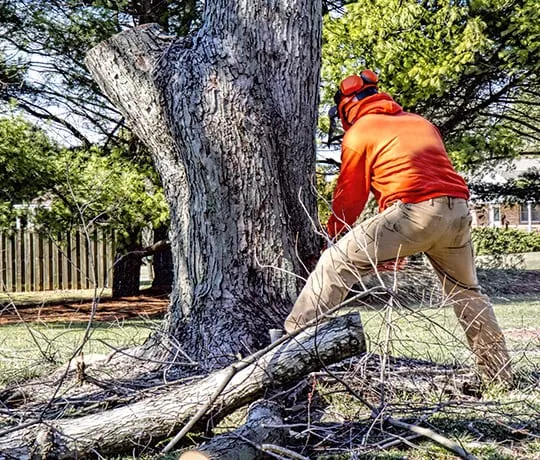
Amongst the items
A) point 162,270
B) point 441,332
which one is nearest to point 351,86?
point 441,332

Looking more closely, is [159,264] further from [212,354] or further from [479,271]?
[212,354]

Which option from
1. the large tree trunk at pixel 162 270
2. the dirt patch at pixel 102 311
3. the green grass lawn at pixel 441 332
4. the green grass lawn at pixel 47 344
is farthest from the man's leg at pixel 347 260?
the large tree trunk at pixel 162 270

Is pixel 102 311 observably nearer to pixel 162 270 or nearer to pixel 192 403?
pixel 162 270

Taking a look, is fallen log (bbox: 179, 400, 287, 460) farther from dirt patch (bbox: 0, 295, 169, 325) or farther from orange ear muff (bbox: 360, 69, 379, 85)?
dirt patch (bbox: 0, 295, 169, 325)

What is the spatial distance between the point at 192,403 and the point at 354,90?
7.05ft

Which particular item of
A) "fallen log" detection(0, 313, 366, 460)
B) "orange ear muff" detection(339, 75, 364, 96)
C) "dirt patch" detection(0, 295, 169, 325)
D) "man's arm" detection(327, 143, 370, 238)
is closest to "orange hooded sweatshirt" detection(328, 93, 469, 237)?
"man's arm" detection(327, 143, 370, 238)

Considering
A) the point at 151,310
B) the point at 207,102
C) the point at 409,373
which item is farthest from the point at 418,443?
the point at 151,310

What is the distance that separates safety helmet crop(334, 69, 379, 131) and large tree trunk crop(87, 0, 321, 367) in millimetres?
297

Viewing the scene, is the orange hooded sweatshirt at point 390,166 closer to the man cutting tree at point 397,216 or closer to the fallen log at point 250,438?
the man cutting tree at point 397,216

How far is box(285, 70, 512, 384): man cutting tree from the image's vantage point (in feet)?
13.0

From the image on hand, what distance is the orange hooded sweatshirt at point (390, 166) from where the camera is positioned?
162 inches

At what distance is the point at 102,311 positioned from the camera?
13172 mm

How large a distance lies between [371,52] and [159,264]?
306 inches

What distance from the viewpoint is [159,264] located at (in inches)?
713
